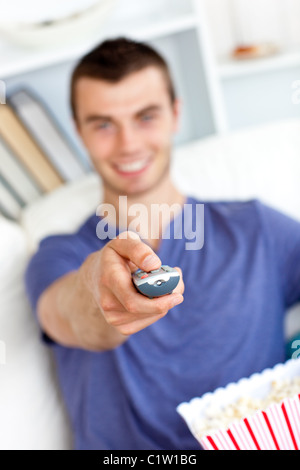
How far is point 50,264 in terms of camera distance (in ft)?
2.78

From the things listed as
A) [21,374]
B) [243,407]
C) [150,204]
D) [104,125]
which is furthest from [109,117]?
[243,407]

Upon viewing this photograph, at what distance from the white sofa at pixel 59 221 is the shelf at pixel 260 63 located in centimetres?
18

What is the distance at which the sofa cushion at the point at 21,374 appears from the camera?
0.85 m

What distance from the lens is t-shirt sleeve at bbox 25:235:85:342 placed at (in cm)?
83

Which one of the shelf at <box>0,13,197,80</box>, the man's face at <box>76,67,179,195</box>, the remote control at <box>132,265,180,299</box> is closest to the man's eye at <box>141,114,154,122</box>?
the man's face at <box>76,67,179,195</box>

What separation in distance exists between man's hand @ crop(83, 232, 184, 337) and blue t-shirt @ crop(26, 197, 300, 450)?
0.32 m

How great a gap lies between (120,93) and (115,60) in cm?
5

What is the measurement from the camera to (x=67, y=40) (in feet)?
3.72

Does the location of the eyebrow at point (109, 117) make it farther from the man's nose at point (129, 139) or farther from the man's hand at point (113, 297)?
the man's hand at point (113, 297)

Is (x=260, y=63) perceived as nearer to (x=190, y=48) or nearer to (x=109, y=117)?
(x=190, y=48)

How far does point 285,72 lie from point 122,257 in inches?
41.0

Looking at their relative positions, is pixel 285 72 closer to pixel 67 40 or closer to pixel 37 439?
pixel 67 40

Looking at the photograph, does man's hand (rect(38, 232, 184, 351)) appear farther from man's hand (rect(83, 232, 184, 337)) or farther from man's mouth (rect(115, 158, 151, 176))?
man's mouth (rect(115, 158, 151, 176))
